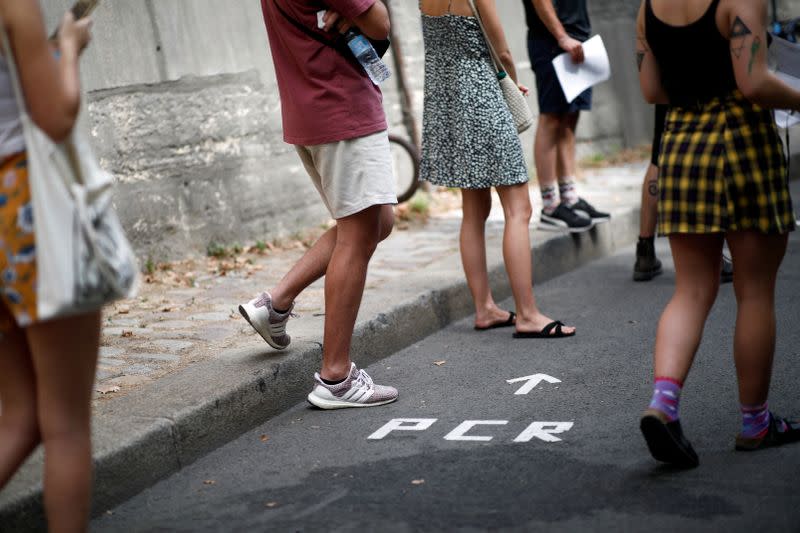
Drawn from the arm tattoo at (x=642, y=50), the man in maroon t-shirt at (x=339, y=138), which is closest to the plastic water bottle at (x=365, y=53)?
the man in maroon t-shirt at (x=339, y=138)

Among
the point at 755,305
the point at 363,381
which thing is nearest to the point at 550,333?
the point at 363,381

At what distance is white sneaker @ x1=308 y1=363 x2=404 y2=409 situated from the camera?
4668 mm

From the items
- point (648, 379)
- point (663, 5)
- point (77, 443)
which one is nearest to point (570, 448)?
point (648, 379)

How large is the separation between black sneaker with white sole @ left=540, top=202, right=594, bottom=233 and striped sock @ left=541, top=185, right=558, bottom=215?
0.10 ft

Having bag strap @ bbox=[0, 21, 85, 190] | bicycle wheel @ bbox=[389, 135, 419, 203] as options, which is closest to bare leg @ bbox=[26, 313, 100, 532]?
bag strap @ bbox=[0, 21, 85, 190]

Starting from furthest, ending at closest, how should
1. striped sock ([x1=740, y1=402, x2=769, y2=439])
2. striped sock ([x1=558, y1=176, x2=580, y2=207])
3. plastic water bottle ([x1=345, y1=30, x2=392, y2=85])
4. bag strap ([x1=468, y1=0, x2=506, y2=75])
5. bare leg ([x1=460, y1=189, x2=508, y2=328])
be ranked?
striped sock ([x1=558, y1=176, x2=580, y2=207])
bare leg ([x1=460, y1=189, x2=508, y2=328])
bag strap ([x1=468, y1=0, x2=506, y2=75])
plastic water bottle ([x1=345, y1=30, x2=392, y2=85])
striped sock ([x1=740, y1=402, x2=769, y2=439])

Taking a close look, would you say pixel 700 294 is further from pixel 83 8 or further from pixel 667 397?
pixel 83 8

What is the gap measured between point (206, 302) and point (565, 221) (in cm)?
272

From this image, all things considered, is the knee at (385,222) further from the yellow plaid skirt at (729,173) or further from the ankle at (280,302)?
the yellow plaid skirt at (729,173)

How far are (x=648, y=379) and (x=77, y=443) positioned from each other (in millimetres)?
2636

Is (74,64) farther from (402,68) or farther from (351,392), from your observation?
(402,68)

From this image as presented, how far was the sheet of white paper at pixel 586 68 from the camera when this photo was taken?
7070 millimetres

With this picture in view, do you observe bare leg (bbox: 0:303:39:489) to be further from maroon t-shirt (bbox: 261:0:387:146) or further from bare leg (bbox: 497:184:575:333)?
bare leg (bbox: 497:184:575:333)

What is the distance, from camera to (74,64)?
2676 mm
